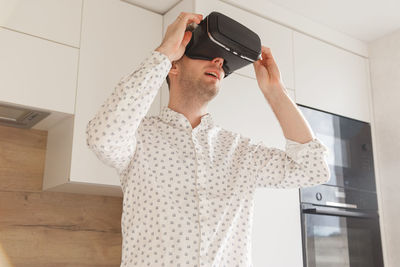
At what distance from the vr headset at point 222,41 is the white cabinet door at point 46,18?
610 millimetres

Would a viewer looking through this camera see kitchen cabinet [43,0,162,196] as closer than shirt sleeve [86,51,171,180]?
No

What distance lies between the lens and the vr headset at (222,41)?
1.24m

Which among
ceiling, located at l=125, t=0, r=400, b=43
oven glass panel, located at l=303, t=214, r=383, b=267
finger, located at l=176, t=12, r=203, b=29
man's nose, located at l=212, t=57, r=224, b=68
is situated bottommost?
oven glass panel, located at l=303, t=214, r=383, b=267

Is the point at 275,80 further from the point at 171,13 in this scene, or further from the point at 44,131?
the point at 44,131

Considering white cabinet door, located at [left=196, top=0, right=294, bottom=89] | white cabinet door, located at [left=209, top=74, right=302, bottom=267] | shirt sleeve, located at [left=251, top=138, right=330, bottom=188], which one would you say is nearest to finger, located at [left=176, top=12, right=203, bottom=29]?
shirt sleeve, located at [left=251, top=138, right=330, bottom=188]

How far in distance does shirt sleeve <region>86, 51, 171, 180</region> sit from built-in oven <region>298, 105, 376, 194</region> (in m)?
1.16

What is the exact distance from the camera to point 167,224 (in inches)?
44.9

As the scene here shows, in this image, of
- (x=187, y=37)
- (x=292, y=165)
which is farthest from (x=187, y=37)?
(x=292, y=165)

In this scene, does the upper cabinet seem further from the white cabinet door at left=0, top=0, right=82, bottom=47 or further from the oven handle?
the oven handle

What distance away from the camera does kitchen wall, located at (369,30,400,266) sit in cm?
227

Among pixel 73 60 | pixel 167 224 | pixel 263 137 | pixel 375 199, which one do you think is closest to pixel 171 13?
pixel 73 60

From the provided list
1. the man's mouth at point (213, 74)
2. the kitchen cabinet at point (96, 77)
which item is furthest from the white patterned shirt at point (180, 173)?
the kitchen cabinet at point (96, 77)

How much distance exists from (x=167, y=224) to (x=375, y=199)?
4.77ft

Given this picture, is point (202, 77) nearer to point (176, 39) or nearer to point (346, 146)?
point (176, 39)
